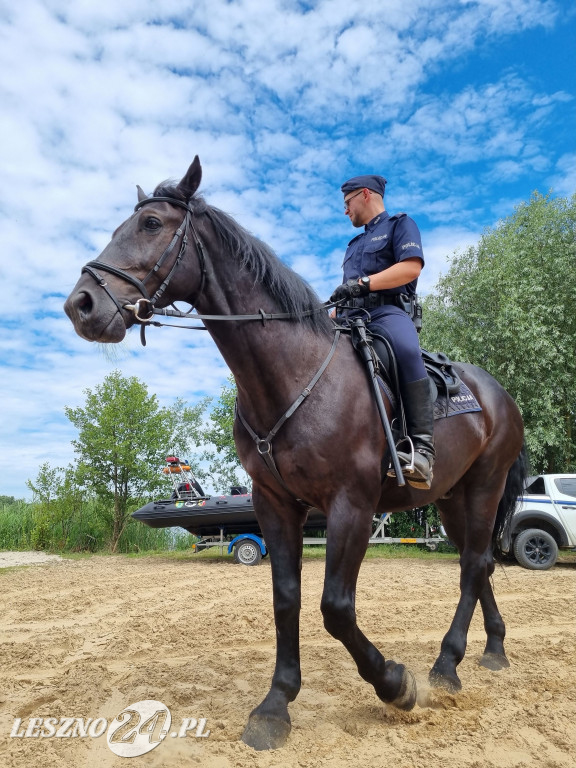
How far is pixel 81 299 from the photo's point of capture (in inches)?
103

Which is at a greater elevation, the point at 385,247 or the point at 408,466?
the point at 385,247

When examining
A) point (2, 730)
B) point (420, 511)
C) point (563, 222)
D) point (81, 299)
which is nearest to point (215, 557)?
point (420, 511)

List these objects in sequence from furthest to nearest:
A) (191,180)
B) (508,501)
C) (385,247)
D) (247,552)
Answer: (247,552), (508,501), (385,247), (191,180)

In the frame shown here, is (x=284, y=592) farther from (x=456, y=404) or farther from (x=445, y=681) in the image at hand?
(x=456, y=404)

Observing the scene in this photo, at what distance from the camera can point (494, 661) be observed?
14.1ft

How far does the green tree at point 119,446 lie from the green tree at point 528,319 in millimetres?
9278

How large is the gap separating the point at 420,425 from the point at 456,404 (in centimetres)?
78

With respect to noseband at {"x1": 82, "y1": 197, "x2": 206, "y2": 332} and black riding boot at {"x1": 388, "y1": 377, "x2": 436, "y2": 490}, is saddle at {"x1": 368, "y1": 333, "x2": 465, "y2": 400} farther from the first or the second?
noseband at {"x1": 82, "y1": 197, "x2": 206, "y2": 332}

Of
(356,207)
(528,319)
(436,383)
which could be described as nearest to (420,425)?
(436,383)

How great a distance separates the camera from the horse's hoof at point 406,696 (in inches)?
122

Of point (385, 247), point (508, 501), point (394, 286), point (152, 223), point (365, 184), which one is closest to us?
point (152, 223)

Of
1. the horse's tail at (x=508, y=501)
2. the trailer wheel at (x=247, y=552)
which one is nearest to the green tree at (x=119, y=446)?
the trailer wheel at (x=247, y=552)

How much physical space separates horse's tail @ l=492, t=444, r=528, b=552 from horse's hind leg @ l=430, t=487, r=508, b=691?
1.57 ft

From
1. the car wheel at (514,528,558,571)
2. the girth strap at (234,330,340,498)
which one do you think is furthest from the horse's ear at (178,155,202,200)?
the car wheel at (514,528,558,571)
